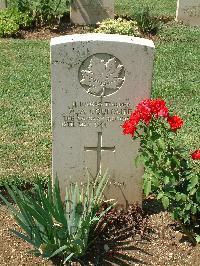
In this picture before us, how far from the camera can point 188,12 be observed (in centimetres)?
1052

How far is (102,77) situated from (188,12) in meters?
7.01

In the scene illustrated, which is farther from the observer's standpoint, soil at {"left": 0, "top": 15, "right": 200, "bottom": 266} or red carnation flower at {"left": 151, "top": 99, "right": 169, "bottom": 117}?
soil at {"left": 0, "top": 15, "right": 200, "bottom": 266}

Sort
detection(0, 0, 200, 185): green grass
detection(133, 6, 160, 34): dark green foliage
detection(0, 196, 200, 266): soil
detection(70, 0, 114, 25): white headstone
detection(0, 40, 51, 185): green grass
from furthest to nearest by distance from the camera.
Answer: detection(70, 0, 114, 25): white headstone → detection(133, 6, 160, 34): dark green foliage → detection(0, 0, 200, 185): green grass → detection(0, 40, 51, 185): green grass → detection(0, 196, 200, 266): soil

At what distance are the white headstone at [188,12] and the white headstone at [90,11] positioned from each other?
1432 millimetres

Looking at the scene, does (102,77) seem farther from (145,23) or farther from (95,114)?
(145,23)

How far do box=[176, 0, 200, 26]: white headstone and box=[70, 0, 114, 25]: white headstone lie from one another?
56.4 inches

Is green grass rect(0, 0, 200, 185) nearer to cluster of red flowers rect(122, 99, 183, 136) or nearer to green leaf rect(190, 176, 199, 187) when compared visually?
cluster of red flowers rect(122, 99, 183, 136)

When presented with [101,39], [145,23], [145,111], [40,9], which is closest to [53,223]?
[145,111]

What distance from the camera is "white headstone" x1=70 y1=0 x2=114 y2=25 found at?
10.2 metres

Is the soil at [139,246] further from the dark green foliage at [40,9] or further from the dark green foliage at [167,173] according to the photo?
the dark green foliage at [40,9]

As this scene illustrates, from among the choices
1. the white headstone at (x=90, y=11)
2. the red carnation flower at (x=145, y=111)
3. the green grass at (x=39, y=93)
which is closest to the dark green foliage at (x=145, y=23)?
the green grass at (x=39, y=93)

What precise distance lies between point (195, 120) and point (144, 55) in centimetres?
275

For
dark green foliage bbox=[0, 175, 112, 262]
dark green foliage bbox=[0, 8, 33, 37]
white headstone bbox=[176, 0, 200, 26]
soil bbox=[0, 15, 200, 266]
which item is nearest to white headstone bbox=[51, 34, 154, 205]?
soil bbox=[0, 15, 200, 266]

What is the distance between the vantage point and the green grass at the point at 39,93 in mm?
5695
